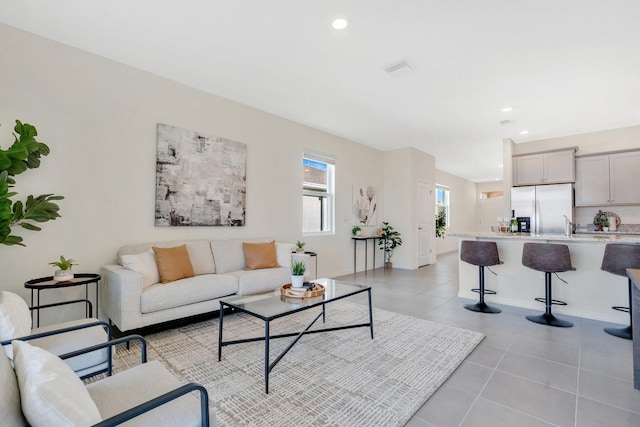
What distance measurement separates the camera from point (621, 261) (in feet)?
9.71

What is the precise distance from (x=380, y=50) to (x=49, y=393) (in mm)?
3323

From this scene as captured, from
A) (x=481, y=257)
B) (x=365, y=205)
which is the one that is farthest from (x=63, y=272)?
(x=365, y=205)

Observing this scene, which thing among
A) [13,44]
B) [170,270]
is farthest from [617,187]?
[13,44]

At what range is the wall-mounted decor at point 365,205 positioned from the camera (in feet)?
20.7

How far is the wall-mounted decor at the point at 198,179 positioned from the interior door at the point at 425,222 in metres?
4.43

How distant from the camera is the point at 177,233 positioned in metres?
3.67

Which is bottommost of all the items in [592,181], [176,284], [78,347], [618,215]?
[78,347]

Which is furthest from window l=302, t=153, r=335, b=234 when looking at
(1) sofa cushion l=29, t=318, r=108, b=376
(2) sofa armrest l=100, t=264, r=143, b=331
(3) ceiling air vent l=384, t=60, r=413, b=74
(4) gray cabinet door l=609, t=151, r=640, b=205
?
(4) gray cabinet door l=609, t=151, r=640, b=205

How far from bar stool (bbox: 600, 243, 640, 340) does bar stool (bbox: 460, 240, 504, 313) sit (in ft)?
3.27

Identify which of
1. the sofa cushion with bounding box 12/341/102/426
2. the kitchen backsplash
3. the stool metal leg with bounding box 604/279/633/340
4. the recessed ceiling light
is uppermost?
the recessed ceiling light

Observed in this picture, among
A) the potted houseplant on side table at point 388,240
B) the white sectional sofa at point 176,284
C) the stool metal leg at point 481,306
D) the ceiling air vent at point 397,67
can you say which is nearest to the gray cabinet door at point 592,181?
the stool metal leg at point 481,306

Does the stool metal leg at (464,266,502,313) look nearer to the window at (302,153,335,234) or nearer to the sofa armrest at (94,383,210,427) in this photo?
the window at (302,153,335,234)

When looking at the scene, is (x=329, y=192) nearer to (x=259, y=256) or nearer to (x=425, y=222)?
(x=259, y=256)

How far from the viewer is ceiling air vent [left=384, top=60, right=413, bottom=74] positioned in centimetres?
317
